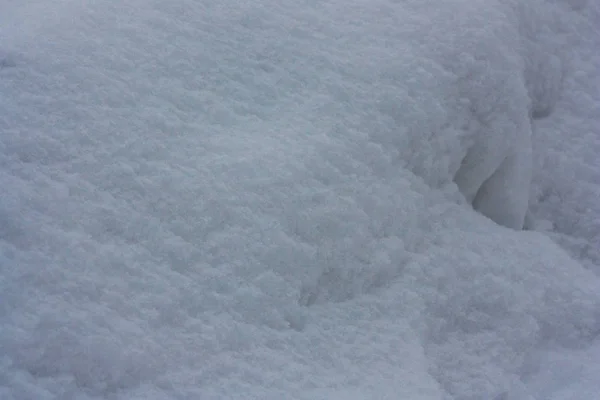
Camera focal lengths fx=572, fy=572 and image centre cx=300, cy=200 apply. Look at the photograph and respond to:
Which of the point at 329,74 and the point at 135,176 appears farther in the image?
the point at 329,74

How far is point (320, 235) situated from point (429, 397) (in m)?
0.34

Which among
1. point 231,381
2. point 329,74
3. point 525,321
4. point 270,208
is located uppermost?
point 329,74

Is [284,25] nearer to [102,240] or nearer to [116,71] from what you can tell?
[116,71]

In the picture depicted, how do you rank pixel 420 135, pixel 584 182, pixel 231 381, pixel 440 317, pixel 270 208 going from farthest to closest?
pixel 584 182 < pixel 420 135 < pixel 440 317 < pixel 270 208 < pixel 231 381

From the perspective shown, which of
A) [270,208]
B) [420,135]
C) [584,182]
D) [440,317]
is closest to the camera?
[270,208]

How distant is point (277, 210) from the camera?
1.04 metres

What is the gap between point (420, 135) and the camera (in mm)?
1261

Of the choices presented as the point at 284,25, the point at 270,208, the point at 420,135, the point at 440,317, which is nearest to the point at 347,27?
the point at 284,25

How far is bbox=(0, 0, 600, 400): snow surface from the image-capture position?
2.96 ft

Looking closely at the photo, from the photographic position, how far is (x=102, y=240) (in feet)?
3.09

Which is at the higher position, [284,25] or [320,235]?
[284,25]

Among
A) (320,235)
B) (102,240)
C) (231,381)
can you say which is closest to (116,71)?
(102,240)

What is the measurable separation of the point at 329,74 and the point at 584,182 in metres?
0.81

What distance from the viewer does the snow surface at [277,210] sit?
0.90 meters
